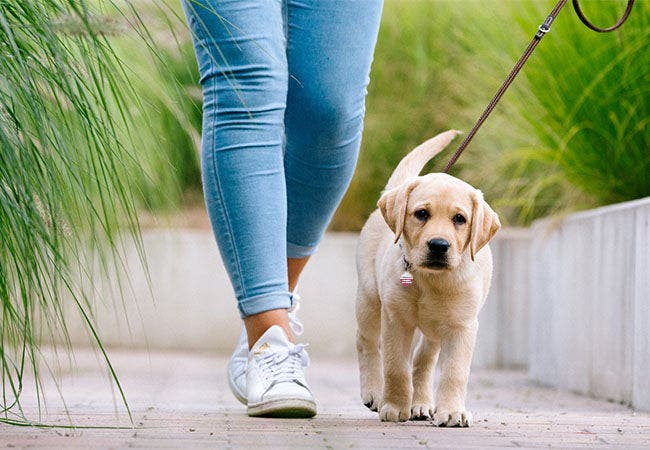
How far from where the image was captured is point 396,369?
2318 millimetres

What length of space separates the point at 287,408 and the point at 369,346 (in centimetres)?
52

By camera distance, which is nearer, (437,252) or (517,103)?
(437,252)

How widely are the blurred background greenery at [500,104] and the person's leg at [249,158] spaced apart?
0.12 m

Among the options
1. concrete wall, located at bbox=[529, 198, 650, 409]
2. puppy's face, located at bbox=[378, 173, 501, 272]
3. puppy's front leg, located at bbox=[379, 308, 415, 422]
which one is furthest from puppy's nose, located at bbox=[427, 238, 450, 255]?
concrete wall, located at bbox=[529, 198, 650, 409]

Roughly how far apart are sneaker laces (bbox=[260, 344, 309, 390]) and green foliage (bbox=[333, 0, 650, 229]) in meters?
1.85

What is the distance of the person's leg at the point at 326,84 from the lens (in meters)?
2.35

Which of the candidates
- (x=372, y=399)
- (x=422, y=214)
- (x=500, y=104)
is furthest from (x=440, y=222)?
(x=500, y=104)

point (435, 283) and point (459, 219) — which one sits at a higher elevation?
point (459, 219)

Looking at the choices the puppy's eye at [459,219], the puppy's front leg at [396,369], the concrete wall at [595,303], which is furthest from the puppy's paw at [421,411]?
the concrete wall at [595,303]

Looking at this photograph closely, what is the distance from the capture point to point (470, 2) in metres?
5.57

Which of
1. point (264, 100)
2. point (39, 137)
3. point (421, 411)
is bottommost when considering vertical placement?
point (421, 411)

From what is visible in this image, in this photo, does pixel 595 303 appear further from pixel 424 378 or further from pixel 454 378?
pixel 454 378

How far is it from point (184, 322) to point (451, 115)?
5.79 feet

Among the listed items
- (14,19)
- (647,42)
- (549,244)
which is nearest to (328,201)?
(14,19)
